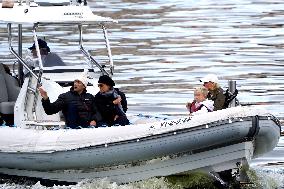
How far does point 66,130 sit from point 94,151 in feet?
2.52

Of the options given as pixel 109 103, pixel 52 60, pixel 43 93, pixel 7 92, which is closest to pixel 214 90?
pixel 109 103

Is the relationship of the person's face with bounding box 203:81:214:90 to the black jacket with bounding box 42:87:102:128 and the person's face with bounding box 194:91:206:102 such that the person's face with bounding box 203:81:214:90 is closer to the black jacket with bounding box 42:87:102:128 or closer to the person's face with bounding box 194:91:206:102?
the person's face with bounding box 194:91:206:102

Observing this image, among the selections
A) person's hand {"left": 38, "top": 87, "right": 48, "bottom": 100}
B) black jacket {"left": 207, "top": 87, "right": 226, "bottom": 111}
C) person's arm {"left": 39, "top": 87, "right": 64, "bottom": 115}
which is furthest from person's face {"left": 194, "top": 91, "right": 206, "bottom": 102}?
person's hand {"left": 38, "top": 87, "right": 48, "bottom": 100}

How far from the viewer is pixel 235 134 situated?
60.3ft

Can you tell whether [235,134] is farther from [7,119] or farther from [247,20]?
[247,20]

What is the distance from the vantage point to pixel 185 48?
44312mm

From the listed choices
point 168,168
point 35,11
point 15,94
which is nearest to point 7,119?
point 15,94

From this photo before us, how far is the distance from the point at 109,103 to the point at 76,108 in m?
0.59

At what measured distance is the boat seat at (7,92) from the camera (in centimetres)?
2158

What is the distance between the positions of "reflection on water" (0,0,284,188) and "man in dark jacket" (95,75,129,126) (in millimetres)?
1985

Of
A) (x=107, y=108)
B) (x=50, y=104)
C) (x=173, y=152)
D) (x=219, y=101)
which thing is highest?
(x=219, y=101)

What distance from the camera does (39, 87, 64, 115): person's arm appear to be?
65.2 ft

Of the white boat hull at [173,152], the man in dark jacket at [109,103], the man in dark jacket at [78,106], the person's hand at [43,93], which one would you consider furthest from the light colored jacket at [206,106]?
the person's hand at [43,93]

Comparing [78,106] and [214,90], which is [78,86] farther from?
[214,90]
